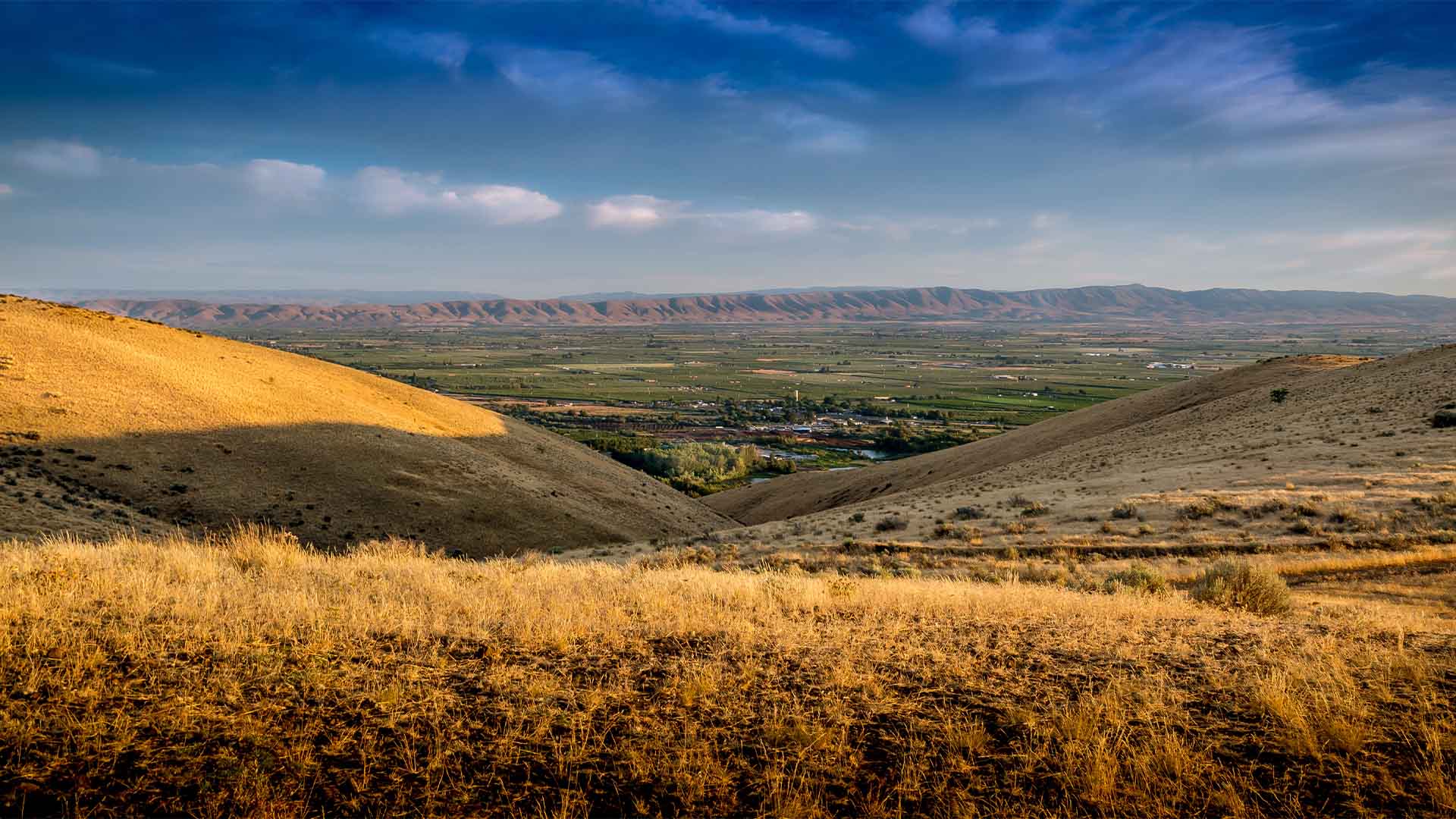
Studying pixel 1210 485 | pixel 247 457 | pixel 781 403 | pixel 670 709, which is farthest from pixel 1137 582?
pixel 781 403

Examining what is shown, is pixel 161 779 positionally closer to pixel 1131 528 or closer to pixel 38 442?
pixel 1131 528

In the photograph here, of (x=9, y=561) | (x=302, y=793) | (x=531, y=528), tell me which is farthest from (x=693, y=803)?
(x=531, y=528)

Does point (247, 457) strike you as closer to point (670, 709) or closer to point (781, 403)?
point (670, 709)

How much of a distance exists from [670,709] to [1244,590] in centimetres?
1093

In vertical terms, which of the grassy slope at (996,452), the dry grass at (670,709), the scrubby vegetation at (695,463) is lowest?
the scrubby vegetation at (695,463)

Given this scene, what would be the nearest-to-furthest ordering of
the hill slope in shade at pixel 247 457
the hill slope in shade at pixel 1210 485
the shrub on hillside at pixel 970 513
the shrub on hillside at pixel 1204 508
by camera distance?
the hill slope in shade at pixel 1210 485 → the shrub on hillside at pixel 1204 508 → the shrub on hillside at pixel 970 513 → the hill slope in shade at pixel 247 457

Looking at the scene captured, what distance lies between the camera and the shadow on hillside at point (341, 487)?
1013 inches

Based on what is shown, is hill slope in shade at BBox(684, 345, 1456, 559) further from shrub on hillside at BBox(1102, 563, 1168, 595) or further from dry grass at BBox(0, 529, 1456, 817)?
dry grass at BBox(0, 529, 1456, 817)

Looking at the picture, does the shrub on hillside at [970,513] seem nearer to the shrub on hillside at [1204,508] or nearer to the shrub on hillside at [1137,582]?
the shrub on hillside at [1204,508]

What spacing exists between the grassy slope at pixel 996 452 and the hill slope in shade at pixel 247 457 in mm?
7556

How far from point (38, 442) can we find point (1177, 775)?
1414 inches

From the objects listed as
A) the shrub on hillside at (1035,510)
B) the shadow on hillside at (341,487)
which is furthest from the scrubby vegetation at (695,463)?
the shrub on hillside at (1035,510)

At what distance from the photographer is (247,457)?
101 feet

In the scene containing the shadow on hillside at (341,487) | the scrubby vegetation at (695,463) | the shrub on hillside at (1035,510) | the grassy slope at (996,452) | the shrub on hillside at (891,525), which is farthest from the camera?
the scrubby vegetation at (695,463)
